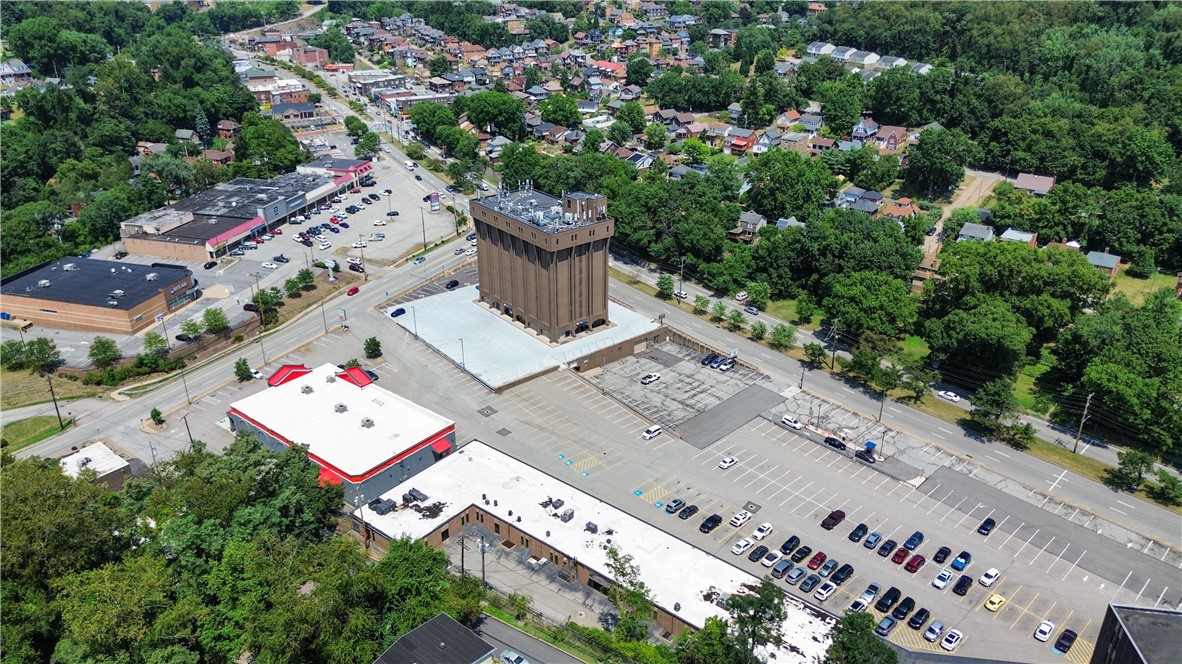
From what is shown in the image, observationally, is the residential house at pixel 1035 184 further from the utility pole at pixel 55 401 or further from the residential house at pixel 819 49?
the utility pole at pixel 55 401

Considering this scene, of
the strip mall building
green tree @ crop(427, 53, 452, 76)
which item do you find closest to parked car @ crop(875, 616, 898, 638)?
the strip mall building

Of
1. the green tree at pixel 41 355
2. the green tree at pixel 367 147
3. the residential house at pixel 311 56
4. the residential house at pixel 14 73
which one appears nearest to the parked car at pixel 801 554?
the green tree at pixel 41 355

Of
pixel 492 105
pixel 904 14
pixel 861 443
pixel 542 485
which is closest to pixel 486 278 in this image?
pixel 542 485

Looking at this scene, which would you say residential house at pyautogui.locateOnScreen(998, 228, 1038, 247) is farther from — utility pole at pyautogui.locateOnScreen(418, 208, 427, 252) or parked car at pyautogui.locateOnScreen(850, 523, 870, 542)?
utility pole at pyautogui.locateOnScreen(418, 208, 427, 252)

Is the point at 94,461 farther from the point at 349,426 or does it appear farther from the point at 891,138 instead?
the point at 891,138

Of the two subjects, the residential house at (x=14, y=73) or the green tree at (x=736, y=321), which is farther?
the residential house at (x=14, y=73)

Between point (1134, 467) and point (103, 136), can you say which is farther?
point (103, 136)

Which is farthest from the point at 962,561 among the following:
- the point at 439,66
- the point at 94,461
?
the point at 439,66
